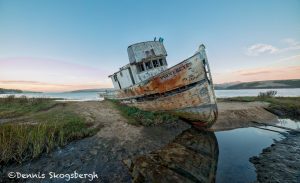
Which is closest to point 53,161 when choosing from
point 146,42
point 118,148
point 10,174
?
point 10,174

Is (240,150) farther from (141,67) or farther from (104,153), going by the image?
(141,67)

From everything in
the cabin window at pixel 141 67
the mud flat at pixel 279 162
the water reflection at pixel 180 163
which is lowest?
the mud flat at pixel 279 162

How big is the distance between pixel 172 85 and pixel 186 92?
3.20 ft

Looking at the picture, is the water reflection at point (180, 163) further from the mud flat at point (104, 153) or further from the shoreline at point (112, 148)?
the mud flat at point (104, 153)

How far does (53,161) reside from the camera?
545cm

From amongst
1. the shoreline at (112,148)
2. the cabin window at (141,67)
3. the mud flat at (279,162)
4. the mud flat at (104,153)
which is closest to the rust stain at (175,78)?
the cabin window at (141,67)

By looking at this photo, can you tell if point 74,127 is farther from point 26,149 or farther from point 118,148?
point 118,148

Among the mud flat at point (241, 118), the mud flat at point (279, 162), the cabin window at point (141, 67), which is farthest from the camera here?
the cabin window at point (141, 67)

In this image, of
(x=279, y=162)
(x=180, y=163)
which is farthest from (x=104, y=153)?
(x=279, y=162)

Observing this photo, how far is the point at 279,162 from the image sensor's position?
213 inches

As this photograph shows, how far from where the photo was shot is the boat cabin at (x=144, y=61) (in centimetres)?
1280

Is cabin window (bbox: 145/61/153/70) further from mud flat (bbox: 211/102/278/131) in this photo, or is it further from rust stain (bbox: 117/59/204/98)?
mud flat (bbox: 211/102/278/131)

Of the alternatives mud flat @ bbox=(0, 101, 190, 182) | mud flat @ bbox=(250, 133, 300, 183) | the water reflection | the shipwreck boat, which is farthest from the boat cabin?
mud flat @ bbox=(250, 133, 300, 183)

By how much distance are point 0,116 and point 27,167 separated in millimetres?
8775
